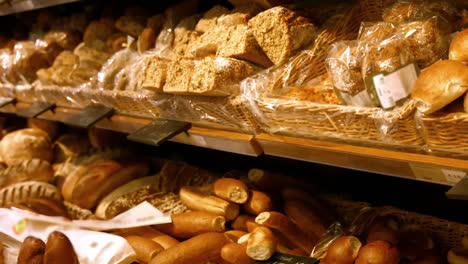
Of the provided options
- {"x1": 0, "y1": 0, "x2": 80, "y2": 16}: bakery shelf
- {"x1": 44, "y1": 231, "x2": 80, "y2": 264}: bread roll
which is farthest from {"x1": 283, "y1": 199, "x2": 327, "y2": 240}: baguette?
{"x1": 0, "y1": 0, "x2": 80, "y2": 16}: bakery shelf

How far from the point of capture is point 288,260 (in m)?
1.27

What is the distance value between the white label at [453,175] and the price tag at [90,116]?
134 centimetres

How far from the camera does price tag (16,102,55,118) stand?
92.9 inches

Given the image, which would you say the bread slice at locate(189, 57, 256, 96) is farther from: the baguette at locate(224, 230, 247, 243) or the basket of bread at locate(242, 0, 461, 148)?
the baguette at locate(224, 230, 247, 243)

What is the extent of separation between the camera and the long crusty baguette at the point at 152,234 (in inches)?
64.4

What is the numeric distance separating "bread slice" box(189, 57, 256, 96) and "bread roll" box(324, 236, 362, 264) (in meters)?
0.50

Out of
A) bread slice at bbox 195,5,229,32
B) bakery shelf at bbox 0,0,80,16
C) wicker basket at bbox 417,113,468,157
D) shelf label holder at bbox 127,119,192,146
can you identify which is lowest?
shelf label holder at bbox 127,119,192,146

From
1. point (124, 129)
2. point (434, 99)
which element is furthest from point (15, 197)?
point (434, 99)

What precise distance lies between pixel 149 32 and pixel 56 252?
1.04m

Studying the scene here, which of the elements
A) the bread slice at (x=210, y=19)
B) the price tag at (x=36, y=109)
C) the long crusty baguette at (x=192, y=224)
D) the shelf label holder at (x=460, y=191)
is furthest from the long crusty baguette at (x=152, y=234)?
the shelf label holder at (x=460, y=191)

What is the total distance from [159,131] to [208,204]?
292 mm

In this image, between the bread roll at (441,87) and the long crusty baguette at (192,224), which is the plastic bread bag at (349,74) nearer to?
the bread roll at (441,87)

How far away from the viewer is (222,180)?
1.66 metres

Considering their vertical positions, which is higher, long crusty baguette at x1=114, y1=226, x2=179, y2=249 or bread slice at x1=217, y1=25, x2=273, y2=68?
bread slice at x1=217, y1=25, x2=273, y2=68
